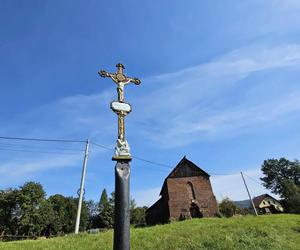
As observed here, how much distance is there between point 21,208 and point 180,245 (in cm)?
5675

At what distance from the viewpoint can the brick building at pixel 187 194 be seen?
126 ft

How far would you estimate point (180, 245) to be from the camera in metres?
15.9

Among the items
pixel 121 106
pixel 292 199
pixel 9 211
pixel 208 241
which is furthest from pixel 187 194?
pixel 9 211

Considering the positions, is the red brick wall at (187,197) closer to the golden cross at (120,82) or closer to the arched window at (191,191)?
the arched window at (191,191)

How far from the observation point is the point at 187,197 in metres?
39.6

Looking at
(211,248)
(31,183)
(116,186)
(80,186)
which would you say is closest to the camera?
(116,186)

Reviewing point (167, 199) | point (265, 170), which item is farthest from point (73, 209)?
point (265, 170)

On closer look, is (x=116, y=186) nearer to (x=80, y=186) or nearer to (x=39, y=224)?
(x=80, y=186)

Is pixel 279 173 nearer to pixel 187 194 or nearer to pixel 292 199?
pixel 292 199

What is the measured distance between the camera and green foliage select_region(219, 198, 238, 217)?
136 ft

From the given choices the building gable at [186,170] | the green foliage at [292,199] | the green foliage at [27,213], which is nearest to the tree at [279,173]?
the green foliage at [292,199]

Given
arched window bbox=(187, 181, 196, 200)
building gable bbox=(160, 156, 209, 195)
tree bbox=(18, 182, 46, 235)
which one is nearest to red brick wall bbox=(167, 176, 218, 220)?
arched window bbox=(187, 181, 196, 200)

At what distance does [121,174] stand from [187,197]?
3583 centimetres

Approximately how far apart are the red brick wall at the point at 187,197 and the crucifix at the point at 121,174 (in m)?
34.5
